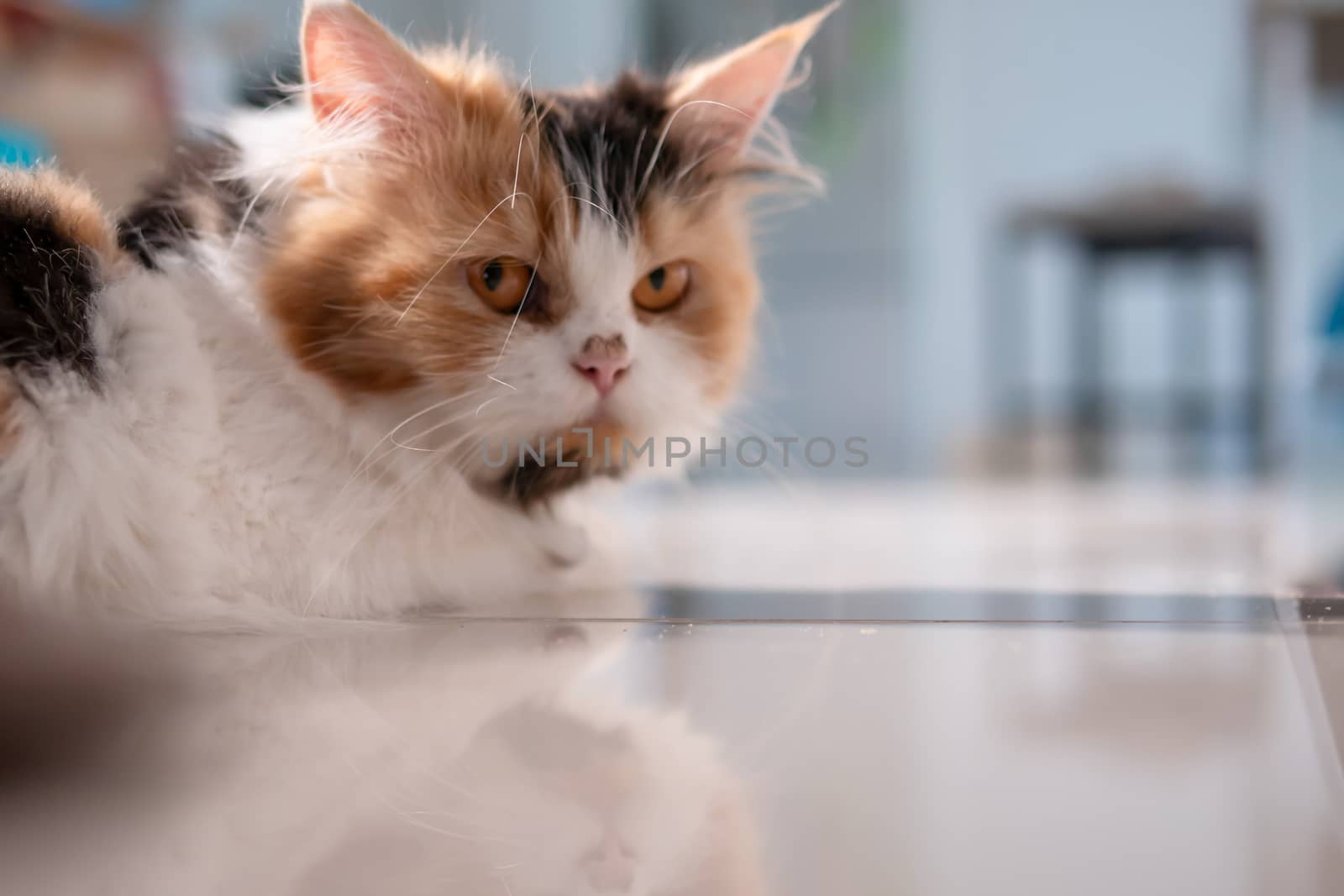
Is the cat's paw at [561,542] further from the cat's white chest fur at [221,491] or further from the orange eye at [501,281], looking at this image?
the orange eye at [501,281]

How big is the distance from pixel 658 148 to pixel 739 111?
8 centimetres

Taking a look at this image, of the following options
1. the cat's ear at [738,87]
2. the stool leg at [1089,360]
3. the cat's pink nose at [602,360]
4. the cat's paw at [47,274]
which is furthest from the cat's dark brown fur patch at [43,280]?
the stool leg at [1089,360]

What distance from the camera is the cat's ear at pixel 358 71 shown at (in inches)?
26.7

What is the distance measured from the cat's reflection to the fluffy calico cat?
3.7 inches

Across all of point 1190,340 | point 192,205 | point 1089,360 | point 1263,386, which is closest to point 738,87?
point 192,205

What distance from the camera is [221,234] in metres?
0.74

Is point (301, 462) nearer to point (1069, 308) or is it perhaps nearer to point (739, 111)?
point (739, 111)

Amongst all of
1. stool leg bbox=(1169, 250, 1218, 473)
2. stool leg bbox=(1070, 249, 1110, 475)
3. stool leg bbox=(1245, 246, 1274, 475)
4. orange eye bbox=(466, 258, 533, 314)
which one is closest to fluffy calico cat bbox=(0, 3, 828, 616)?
orange eye bbox=(466, 258, 533, 314)

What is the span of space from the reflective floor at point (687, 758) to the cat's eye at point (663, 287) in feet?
0.76

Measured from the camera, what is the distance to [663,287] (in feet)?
2.55

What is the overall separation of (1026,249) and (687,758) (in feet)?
13.3

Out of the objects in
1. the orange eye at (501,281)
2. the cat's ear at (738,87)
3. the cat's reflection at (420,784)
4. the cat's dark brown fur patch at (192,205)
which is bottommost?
the cat's reflection at (420,784)

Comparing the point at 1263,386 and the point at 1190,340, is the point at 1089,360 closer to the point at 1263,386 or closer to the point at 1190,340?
the point at 1190,340

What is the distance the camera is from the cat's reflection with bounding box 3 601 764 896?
393 millimetres
